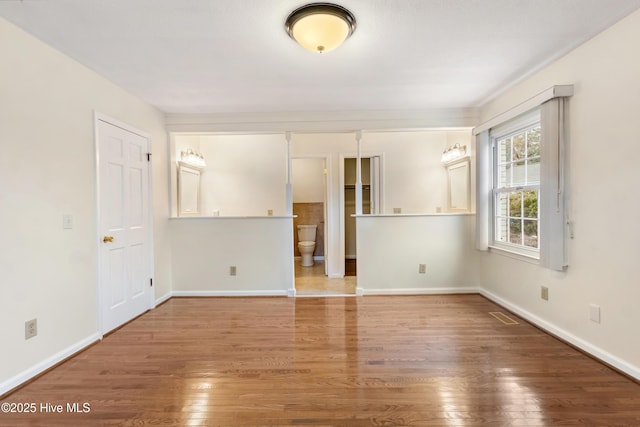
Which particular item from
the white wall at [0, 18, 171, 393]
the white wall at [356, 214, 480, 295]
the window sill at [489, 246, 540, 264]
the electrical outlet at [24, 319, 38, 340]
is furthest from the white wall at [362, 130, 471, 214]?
the electrical outlet at [24, 319, 38, 340]

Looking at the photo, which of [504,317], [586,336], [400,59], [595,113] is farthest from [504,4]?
[504,317]

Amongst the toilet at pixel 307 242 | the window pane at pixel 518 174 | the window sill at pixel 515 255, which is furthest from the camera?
the toilet at pixel 307 242

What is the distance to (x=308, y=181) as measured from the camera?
6133mm

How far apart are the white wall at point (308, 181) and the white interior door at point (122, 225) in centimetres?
309

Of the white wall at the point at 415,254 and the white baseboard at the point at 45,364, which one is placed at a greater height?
the white wall at the point at 415,254

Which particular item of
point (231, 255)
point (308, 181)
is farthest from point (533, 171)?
point (308, 181)

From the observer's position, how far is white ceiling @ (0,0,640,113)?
5.94 feet

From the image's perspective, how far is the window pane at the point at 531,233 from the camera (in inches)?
115

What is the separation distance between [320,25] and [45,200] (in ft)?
7.37

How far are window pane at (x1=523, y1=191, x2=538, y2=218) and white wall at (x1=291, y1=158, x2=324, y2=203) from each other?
3659 millimetres

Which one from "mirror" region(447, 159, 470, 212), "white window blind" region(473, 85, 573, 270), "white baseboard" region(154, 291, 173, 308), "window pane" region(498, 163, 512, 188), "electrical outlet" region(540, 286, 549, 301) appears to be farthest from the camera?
"mirror" region(447, 159, 470, 212)

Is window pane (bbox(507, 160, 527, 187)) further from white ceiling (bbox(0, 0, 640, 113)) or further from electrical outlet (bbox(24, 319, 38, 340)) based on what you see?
A: electrical outlet (bbox(24, 319, 38, 340))

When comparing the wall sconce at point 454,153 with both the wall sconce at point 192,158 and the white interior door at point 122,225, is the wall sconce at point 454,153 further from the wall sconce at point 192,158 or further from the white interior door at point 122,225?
the white interior door at point 122,225

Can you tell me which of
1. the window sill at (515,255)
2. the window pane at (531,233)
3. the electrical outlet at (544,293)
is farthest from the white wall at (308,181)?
the electrical outlet at (544,293)
